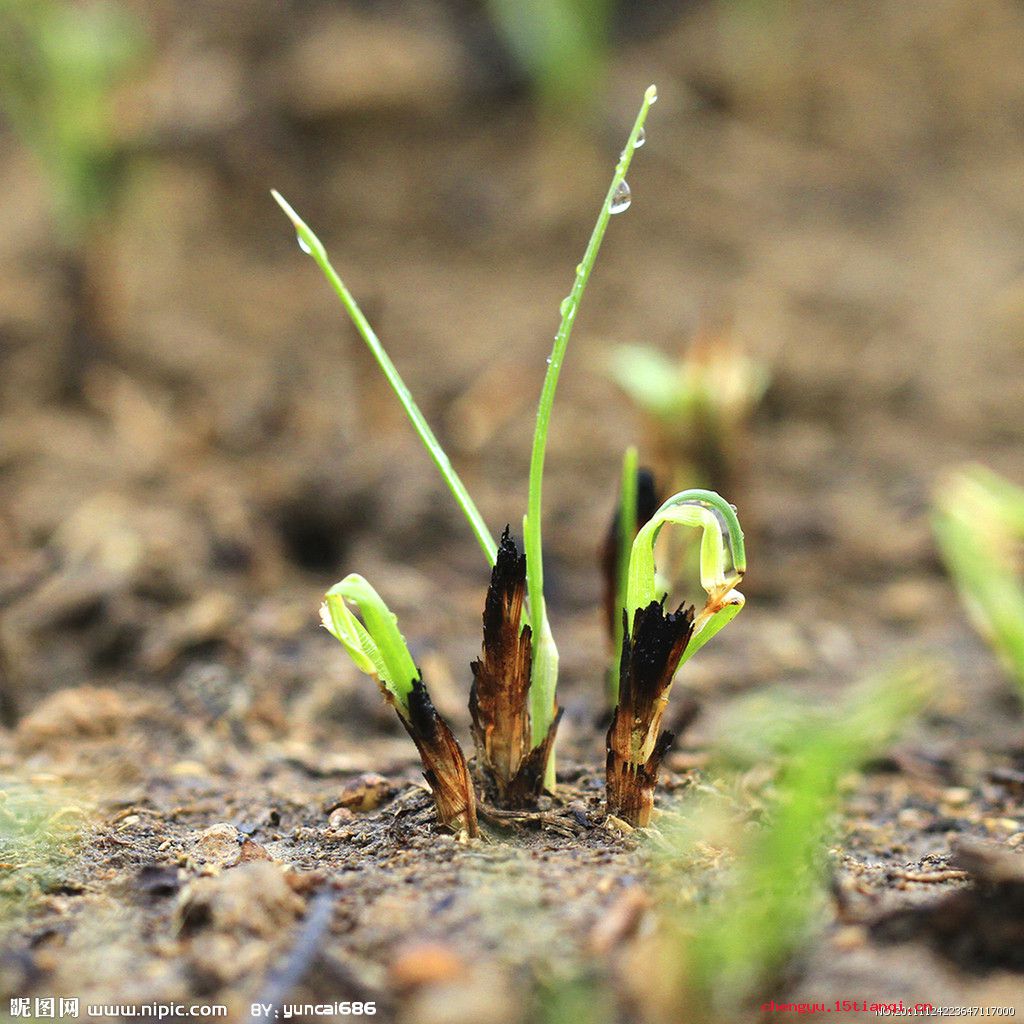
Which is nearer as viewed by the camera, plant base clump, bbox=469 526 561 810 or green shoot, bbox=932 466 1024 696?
plant base clump, bbox=469 526 561 810

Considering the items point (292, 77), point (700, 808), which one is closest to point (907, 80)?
point (292, 77)

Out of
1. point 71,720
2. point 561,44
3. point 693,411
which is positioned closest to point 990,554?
point 693,411

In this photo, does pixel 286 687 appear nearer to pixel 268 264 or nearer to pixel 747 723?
pixel 747 723

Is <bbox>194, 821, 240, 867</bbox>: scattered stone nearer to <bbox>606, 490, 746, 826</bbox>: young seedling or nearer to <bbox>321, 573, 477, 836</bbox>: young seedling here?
<bbox>321, 573, 477, 836</bbox>: young seedling

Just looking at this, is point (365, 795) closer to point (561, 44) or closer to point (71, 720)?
point (71, 720)

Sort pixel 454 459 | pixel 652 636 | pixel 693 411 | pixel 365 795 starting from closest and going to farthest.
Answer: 1. pixel 652 636
2. pixel 365 795
3. pixel 693 411
4. pixel 454 459

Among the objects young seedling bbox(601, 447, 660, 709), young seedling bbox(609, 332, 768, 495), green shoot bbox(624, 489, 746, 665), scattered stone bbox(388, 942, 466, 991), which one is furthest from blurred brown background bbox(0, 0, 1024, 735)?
scattered stone bbox(388, 942, 466, 991)

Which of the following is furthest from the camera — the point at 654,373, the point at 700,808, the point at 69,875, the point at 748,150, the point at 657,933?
the point at 748,150
